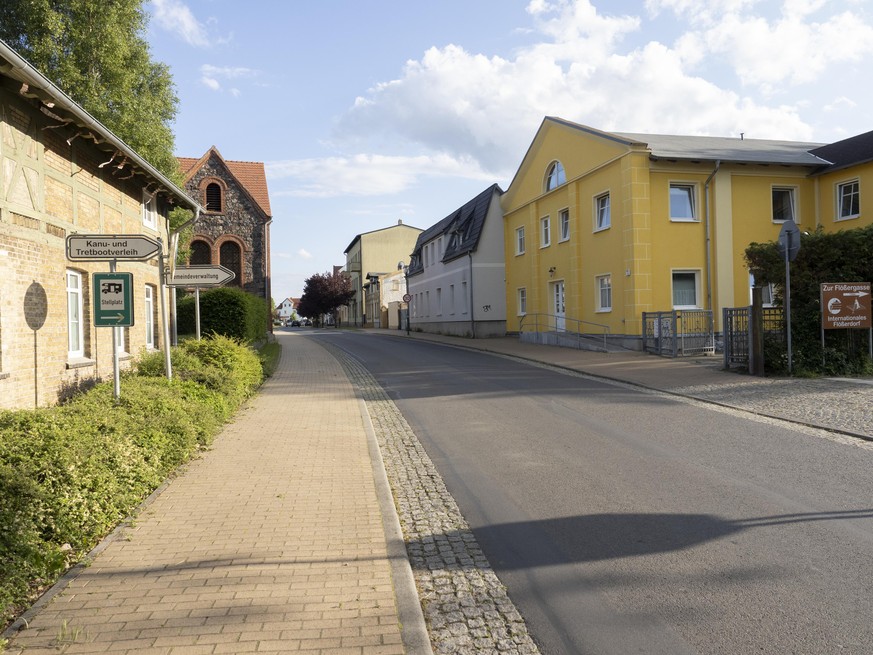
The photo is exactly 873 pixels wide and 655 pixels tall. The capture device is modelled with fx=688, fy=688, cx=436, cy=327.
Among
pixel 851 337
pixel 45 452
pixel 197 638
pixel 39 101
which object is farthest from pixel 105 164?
pixel 851 337

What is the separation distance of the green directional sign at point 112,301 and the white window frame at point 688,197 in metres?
18.9

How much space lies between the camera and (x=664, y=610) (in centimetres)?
387

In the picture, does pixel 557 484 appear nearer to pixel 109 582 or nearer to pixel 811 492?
pixel 811 492

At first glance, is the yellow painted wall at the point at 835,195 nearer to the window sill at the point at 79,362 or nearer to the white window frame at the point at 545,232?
the white window frame at the point at 545,232

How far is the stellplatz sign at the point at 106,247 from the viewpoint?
346 inches

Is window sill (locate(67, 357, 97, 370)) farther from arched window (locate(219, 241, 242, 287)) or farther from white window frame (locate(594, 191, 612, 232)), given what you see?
arched window (locate(219, 241, 242, 287))

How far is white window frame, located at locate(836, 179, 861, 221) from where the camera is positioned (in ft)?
76.3

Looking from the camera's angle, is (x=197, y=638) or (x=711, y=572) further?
(x=711, y=572)

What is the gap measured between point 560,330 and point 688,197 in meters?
7.91

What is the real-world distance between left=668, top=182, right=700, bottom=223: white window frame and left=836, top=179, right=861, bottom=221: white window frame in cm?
514

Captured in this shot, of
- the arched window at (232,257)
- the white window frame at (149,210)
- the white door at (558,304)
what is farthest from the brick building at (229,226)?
the white window frame at (149,210)

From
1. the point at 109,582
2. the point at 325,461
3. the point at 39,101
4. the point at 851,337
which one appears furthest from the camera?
the point at 851,337

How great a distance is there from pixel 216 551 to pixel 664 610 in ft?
9.64

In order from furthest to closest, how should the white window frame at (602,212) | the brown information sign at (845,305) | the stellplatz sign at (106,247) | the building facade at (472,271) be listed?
the building facade at (472,271) → the white window frame at (602,212) → the brown information sign at (845,305) → the stellplatz sign at (106,247)
